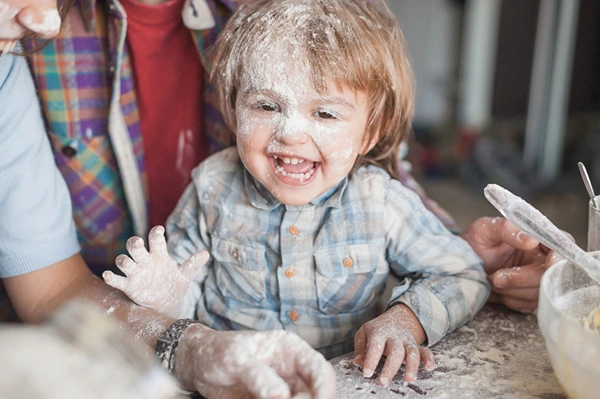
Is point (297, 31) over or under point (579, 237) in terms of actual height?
over

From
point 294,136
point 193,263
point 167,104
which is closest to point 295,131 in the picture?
point 294,136

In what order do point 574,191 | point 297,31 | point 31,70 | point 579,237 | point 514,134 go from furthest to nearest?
point 514,134 → point 574,191 → point 579,237 → point 31,70 → point 297,31

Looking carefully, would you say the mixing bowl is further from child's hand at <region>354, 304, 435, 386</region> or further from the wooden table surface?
child's hand at <region>354, 304, 435, 386</region>

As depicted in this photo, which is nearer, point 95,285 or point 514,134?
point 95,285

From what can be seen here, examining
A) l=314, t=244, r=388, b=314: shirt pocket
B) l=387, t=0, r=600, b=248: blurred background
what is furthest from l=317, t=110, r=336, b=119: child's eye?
l=387, t=0, r=600, b=248: blurred background

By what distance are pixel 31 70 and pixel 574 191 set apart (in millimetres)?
3451

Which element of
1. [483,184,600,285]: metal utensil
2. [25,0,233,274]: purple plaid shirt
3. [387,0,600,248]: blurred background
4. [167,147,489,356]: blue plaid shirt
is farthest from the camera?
[387,0,600,248]: blurred background

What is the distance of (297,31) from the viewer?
1.05 m

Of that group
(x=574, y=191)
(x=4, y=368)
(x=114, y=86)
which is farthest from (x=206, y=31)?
(x=574, y=191)

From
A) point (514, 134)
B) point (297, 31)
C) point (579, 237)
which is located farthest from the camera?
point (514, 134)

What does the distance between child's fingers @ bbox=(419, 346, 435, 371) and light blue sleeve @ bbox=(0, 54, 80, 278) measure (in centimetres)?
66

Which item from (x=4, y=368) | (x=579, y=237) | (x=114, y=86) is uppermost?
(x=114, y=86)

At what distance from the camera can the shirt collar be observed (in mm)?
1161

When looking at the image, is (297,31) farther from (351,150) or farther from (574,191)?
(574,191)
